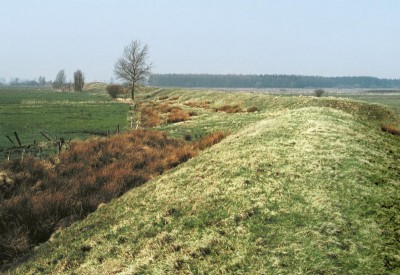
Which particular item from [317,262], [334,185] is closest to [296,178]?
[334,185]

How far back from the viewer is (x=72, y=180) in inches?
552

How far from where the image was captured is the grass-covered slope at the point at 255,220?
6.12 m

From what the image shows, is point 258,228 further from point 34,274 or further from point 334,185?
point 34,274

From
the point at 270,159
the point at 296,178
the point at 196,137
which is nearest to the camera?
the point at 296,178

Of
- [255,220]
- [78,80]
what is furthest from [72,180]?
[78,80]

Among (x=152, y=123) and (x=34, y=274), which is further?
(x=152, y=123)

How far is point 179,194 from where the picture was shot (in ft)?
31.8

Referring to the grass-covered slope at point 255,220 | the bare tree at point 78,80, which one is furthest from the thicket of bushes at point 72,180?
the bare tree at point 78,80

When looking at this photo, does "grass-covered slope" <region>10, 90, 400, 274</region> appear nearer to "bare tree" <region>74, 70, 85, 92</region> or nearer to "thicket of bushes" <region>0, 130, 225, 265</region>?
"thicket of bushes" <region>0, 130, 225, 265</region>

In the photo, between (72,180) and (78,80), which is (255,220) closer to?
(72,180)

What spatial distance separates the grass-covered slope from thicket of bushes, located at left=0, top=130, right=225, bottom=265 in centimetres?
122

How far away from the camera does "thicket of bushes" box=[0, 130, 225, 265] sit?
34.7 feet

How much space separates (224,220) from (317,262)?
2195mm

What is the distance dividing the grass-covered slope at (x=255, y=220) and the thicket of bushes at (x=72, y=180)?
1215 mm
